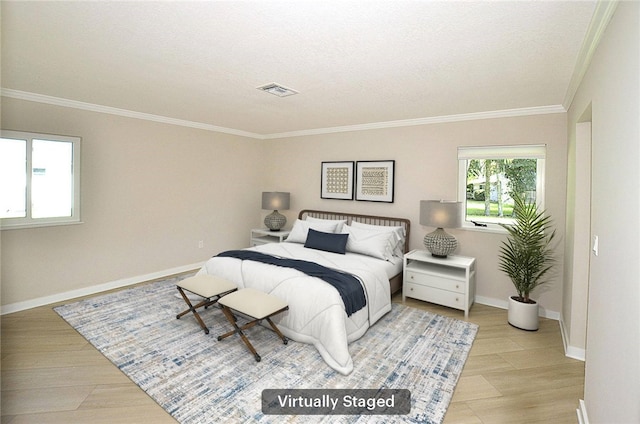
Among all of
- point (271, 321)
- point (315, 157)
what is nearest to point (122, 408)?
point (271, 321)

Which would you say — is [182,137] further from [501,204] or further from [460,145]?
[501,204]

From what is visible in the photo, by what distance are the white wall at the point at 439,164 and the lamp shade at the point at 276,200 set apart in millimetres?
310

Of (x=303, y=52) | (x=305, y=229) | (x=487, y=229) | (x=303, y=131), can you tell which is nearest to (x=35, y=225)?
(x=305, y=229)

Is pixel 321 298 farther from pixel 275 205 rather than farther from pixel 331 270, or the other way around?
pixel 275 205

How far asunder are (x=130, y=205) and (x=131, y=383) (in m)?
2.85

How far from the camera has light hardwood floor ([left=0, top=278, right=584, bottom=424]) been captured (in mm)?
2098

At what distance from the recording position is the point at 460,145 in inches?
165

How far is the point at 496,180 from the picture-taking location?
4152 millimetres

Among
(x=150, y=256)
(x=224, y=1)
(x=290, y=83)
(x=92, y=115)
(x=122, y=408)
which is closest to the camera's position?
(x=224, y=1)

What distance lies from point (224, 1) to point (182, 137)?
371cm

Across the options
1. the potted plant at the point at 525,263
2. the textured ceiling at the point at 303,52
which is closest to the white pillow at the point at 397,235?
the potted plant at the point at 525,263

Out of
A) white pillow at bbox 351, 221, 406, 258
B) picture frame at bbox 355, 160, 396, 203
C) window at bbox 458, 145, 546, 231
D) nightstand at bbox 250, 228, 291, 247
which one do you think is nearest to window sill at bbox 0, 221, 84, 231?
nightstand at bbox 250, 228, 291, 247

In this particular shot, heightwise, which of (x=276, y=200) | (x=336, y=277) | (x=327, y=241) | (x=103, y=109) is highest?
(x=103, y=109)

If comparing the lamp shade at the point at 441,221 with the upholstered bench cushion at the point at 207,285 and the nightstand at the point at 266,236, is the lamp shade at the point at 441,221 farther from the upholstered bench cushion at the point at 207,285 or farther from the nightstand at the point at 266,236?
the nightstand at the point at 266,236
